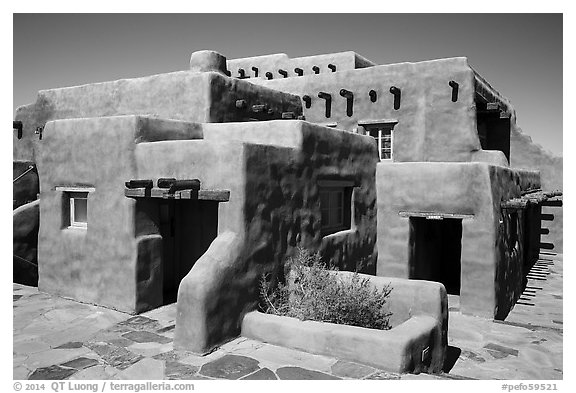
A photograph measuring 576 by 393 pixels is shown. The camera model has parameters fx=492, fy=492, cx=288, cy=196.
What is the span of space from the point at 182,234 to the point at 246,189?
3.17 metres

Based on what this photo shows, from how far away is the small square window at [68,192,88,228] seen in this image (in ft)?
30.6

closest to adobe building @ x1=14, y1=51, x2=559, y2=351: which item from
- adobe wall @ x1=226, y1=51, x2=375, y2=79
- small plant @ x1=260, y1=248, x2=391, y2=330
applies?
small plant @ x1=260, y1=248, x2=391, y2=330

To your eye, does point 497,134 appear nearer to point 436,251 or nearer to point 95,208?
point 436,251

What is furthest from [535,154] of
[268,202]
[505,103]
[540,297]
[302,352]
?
[302,352]

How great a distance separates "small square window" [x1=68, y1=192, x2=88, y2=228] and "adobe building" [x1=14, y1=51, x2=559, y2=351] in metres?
0.03

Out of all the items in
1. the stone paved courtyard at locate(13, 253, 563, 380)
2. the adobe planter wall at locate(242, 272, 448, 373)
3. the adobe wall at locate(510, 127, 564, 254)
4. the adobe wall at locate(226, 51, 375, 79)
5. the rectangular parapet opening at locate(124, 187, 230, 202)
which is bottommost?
the stone paved courtyard at locate(13, 253, 563, 380)

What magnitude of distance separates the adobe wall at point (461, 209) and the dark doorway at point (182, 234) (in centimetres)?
442

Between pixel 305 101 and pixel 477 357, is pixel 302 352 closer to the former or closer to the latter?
pixel 477 357

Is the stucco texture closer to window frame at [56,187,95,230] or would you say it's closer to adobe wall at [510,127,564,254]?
window frame at [56,187,95,230]

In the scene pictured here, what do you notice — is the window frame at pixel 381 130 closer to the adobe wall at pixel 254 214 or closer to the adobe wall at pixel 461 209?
the adobe wall at pixel 461 209

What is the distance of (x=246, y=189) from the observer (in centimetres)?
745

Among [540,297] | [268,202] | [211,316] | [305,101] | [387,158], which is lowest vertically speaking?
[540,297]

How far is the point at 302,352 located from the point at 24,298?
5.99m

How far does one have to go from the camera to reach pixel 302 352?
Result: 657 cm
